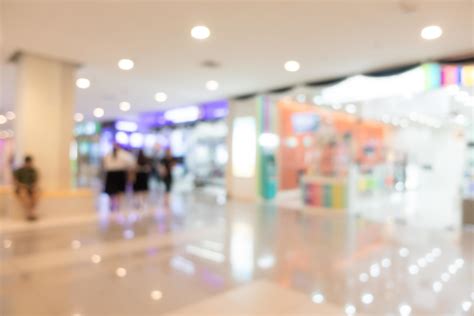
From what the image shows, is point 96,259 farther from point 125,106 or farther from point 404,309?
point 125,106

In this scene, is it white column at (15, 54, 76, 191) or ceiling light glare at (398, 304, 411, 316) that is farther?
white column at (15, 54, 76, 191)

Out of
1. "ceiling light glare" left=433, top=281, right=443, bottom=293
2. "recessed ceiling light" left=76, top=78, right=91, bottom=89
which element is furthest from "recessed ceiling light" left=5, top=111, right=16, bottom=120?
"ceiling light glare" left=433, top=281, right=443, bottom=293

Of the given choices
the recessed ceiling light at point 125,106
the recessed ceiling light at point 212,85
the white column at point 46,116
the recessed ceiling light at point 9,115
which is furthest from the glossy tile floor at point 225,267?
the recessed ceiling light at point 9,115

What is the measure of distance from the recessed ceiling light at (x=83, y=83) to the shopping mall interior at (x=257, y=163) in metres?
0.21

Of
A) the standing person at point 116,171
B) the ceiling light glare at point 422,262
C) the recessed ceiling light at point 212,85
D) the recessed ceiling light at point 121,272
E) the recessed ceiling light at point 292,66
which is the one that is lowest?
the ceiling light glare at point 422,262

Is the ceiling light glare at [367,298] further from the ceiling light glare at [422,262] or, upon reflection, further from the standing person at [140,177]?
the standing person at [140,177]

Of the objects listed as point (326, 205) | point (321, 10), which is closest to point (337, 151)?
point (326, 205)

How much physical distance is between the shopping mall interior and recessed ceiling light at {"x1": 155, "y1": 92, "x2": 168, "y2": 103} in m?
0.12

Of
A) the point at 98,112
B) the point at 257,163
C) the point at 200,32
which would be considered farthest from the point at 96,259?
the point at 98,112

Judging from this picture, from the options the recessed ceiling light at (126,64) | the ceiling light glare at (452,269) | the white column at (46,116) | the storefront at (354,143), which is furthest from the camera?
the storefront at (354,143)

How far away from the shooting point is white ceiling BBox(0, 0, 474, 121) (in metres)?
3.49

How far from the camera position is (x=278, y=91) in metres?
7.36

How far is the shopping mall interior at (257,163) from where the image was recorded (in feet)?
8.92

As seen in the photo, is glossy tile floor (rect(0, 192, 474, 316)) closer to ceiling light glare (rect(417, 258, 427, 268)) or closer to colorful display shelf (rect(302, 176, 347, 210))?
ceiling light glare (rect(417, 258, 427, 268))
